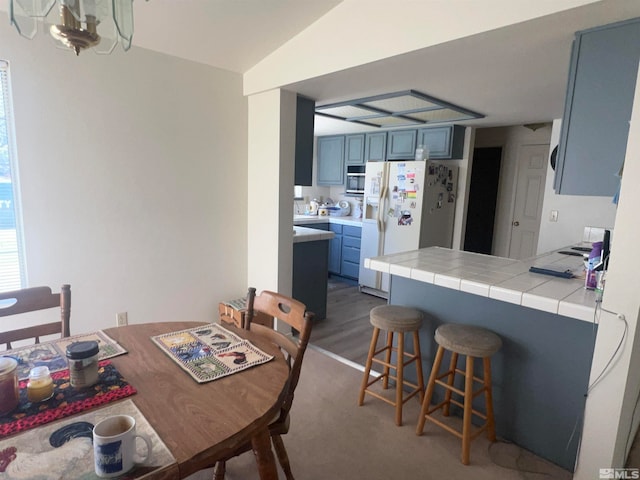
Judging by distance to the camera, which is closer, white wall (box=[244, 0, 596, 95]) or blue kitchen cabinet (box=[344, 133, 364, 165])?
white wall (box=[244, 0, 596, 95])

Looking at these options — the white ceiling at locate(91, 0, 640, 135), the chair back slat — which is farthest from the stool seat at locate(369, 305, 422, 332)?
the white ceiling at locate(91, 0, 640, 135)

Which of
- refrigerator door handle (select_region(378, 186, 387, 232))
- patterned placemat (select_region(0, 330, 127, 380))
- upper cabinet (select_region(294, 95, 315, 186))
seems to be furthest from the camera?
refrigerator door handle (select_region(378, 186, 387, 232))

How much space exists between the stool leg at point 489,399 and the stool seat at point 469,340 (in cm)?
9

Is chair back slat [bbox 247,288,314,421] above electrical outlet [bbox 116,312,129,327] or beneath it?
above

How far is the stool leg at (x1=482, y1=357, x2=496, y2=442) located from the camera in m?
1.90

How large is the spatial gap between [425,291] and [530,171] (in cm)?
317

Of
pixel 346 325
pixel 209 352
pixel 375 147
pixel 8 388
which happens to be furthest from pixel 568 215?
pixel 8 388

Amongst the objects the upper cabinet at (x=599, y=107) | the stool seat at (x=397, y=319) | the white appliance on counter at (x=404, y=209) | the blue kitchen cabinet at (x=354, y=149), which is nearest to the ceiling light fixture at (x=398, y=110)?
the white appliance on counter at (x=404, y=209)

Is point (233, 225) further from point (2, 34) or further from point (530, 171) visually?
point (530, 171)

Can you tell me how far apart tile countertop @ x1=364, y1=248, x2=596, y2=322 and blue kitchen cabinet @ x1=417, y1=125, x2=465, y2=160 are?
1.88 m

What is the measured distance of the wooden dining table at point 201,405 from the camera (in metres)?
0.88

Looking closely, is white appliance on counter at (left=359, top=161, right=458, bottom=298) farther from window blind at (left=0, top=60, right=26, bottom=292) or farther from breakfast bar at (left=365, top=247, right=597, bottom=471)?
window blind at (left=0, top=60, right=26, bottom=292)

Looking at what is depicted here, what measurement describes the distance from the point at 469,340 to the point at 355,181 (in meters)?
3.70

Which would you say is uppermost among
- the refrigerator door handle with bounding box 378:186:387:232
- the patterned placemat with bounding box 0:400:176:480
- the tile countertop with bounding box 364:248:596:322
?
the refrigerator door handle with bounding box 378:186:387:232
